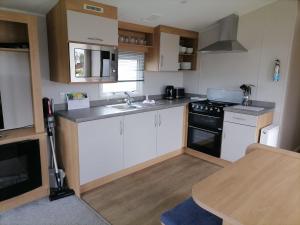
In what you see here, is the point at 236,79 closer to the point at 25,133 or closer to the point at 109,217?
the point at 109,217

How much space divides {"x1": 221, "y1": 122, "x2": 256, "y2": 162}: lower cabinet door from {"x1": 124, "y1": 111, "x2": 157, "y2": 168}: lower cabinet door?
1.03 m

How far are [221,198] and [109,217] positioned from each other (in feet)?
4.90

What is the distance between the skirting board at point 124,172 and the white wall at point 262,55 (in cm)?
147

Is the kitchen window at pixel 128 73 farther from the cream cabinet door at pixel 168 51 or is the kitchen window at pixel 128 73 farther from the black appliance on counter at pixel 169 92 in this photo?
the black appliance on counter at pixel 169 92

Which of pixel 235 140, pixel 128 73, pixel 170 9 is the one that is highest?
pixel 170 9

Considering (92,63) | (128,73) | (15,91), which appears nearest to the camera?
(15,91)

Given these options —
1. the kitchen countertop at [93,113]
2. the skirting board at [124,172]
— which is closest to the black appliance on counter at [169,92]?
the kitchen countertop at [93,113]

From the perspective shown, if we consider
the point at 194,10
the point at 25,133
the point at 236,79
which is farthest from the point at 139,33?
the point at 25,133

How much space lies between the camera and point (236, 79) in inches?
139

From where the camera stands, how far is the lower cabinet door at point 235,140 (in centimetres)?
292

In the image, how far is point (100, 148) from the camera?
256 centimetres

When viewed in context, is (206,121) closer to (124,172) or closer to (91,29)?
(124,172)

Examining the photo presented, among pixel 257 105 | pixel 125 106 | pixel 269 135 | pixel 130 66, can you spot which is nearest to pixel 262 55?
pixel 257 105

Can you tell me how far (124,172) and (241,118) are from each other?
1.75m
